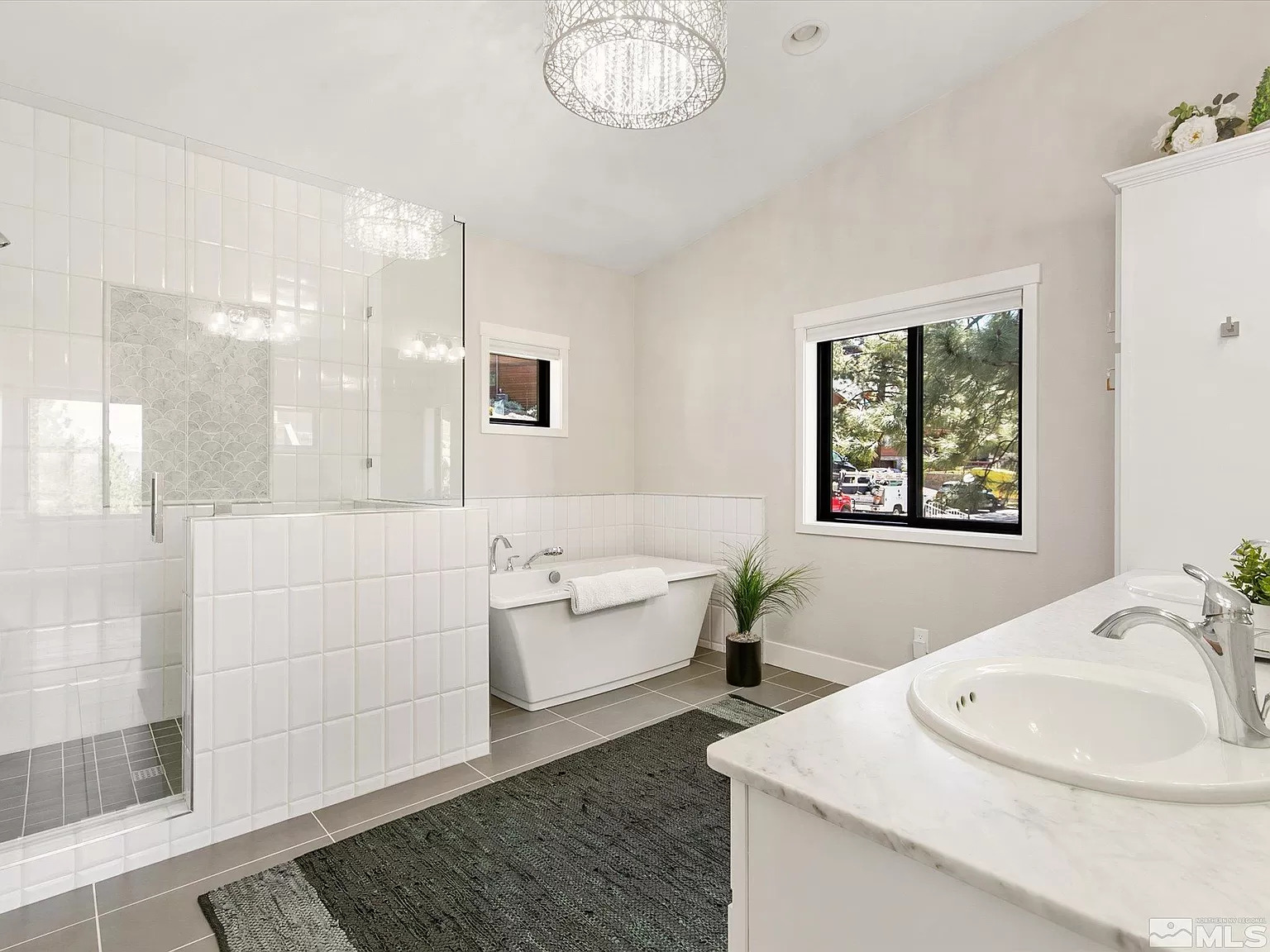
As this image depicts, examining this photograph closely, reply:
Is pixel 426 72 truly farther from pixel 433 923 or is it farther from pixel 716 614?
pixel 716 614

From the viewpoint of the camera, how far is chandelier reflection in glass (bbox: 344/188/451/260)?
2656 mm

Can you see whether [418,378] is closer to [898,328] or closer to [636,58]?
[636,58]

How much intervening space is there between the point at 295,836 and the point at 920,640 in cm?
273

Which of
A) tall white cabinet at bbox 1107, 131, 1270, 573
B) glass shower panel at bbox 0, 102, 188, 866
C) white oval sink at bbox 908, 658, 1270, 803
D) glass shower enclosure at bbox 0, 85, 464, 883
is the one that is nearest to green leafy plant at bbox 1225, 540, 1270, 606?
white oval sink at bbox 908, 658, 1270, 803

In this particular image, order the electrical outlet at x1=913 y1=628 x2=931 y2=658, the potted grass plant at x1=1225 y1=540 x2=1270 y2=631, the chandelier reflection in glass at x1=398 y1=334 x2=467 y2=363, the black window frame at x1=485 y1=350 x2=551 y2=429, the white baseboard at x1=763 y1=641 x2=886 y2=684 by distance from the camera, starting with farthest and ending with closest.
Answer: the black window frame at x1=485 y1=350 x2=551 y2=429
the white baseboard at x1=763 y1=641 x2=886 y2=684
the electrical outlet at x1=913 y1=628 x2=931 y2=658
the chandelier reflection in glass at x1=398 y1=334 x2=467 y2=363
the potted grass plant at x1=1225 y1=540 x2=1270 y2=631

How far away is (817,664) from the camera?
12.4 ft

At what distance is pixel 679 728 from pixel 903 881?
2.50m

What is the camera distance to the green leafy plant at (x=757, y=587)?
12.2 ft

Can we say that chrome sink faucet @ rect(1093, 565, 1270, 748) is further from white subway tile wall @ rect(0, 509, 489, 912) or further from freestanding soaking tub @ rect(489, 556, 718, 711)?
freestanding soaking tub @ rect(489, 556, 718, 711)

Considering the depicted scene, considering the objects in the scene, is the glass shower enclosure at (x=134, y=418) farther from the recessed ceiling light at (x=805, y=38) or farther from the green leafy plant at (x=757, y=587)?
the green leafy plant at (x=757, y=587)

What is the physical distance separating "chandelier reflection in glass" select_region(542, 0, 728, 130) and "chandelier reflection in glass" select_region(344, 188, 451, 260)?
0.85 meters

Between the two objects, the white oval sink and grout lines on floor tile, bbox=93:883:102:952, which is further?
grout lines on floor tile, bbox=93:883:102:952

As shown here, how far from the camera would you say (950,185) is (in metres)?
3.23

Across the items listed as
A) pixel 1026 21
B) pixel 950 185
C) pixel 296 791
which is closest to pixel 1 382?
pixel 296 791
